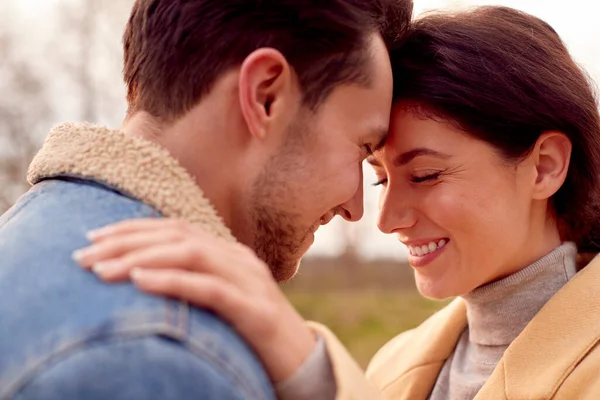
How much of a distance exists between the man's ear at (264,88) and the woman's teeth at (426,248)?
961 millimetres

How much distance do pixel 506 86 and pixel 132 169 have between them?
1366 mm

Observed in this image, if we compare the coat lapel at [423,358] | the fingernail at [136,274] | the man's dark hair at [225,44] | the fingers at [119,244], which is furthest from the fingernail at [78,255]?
the coat lapel at [423,358]

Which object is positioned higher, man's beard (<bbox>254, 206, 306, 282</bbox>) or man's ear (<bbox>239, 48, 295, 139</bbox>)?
man's ear (<bbox>239, 48, 295, 139</bbox>)

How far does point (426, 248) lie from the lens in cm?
269

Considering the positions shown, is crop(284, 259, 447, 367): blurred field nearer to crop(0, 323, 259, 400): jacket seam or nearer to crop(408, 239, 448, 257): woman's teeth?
crop(408, 239, 448, 257): woman's teeth

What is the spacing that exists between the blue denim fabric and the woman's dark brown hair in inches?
53.8

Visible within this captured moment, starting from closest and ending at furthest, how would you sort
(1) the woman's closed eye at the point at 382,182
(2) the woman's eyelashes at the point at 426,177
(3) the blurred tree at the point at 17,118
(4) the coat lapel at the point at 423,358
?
(2) the woman's eyelashes at the point at 426,177, (1) the woman's closed eye at the point at 382,182, (4) the coat lapel at the point at 423,358, (3) the blurred tree at the point at 17,118

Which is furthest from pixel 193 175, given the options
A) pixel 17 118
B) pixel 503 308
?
pixel 17 118

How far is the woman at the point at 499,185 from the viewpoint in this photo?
245 centimetres

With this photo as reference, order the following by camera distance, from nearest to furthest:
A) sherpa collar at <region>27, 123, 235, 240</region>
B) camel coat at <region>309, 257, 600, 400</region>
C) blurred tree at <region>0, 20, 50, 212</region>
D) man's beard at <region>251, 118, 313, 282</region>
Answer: sherpa collar at <region>27, 123, 235, 240</region>, man's beard at <region>251, 118, 313, 282</region>, camel coat at <region>309, 257, 600, 400</region>, blurred tree at <region>0, 20, 50, 212</region>

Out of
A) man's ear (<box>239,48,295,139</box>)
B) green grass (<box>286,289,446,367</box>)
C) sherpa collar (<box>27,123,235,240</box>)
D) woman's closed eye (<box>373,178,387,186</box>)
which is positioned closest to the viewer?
sherpa collar (<box>27,123,235,240</box>)

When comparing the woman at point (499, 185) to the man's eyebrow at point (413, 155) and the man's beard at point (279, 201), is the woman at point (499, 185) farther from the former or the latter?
the man's beard at point (279, 201)

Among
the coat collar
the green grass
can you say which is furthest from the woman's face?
the green grass

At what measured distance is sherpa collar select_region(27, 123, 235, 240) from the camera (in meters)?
1.61
